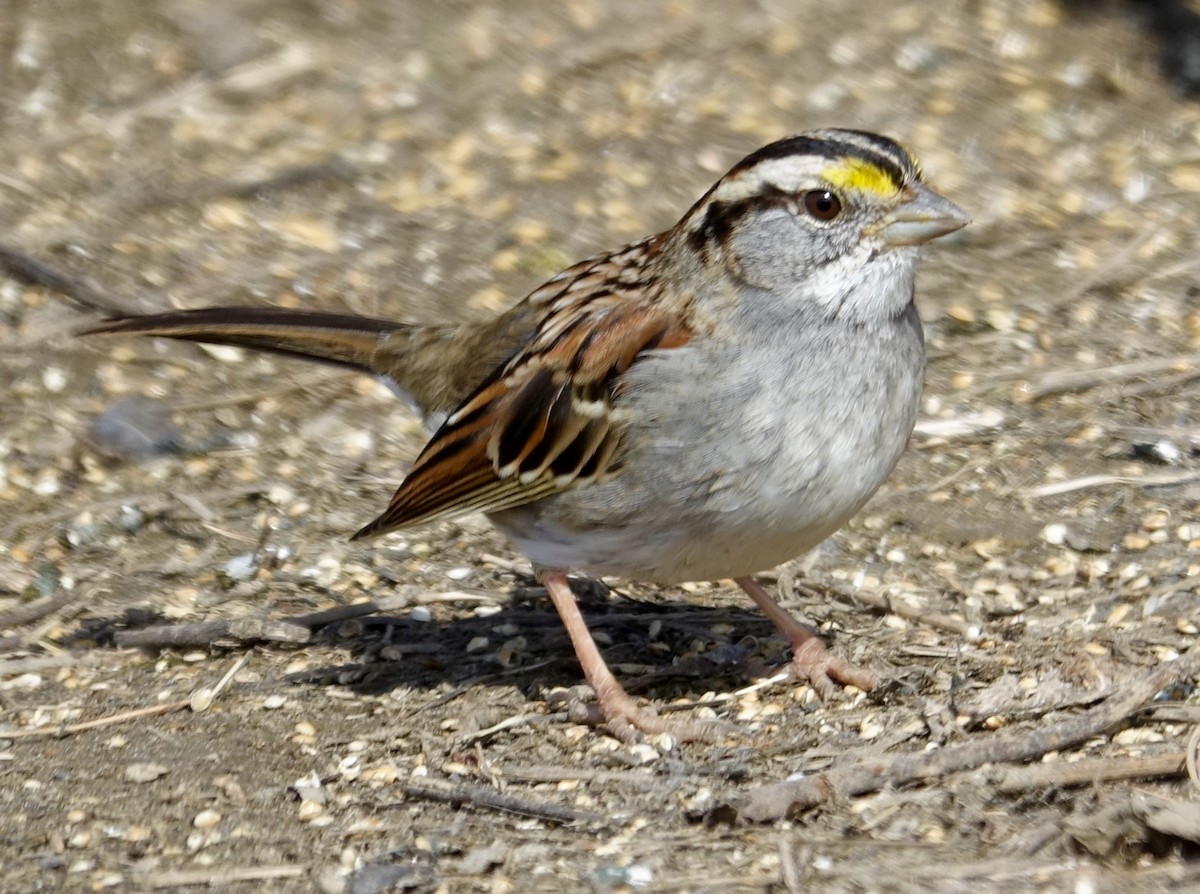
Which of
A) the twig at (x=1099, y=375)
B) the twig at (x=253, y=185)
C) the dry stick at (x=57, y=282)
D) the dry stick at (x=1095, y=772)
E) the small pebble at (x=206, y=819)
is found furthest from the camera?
the twig at (x=253, y=185)

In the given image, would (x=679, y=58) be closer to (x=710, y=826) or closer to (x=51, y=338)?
(x=51, y=338)

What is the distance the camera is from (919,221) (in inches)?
139

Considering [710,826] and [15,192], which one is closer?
[710,826]

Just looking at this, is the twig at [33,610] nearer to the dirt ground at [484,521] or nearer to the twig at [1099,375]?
the dirt ground at [484,521]

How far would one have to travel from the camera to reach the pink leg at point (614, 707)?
3.82 meters

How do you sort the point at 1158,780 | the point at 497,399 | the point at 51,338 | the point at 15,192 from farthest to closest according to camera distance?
the point at 15,192
the point at 51,338
the point at 497,399
the point at 1158,780

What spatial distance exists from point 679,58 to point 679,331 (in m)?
3.49

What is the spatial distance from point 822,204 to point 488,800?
1.33 meters

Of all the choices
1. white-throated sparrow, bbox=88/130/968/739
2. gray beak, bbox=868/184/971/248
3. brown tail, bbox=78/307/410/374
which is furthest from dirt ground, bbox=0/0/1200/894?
gray beak, bbox=868/184/971/248

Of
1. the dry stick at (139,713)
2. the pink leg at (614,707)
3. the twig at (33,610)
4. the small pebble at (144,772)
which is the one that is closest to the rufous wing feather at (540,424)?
the pink leg at (614,707)

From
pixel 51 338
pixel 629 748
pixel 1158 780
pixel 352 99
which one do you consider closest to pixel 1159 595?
pixel 1158 780

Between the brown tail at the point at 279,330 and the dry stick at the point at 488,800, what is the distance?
4.13ft

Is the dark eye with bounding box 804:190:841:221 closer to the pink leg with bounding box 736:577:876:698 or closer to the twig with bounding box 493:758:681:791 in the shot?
the pink leg with bounding box 736:577:876:698

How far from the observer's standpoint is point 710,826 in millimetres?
3393
